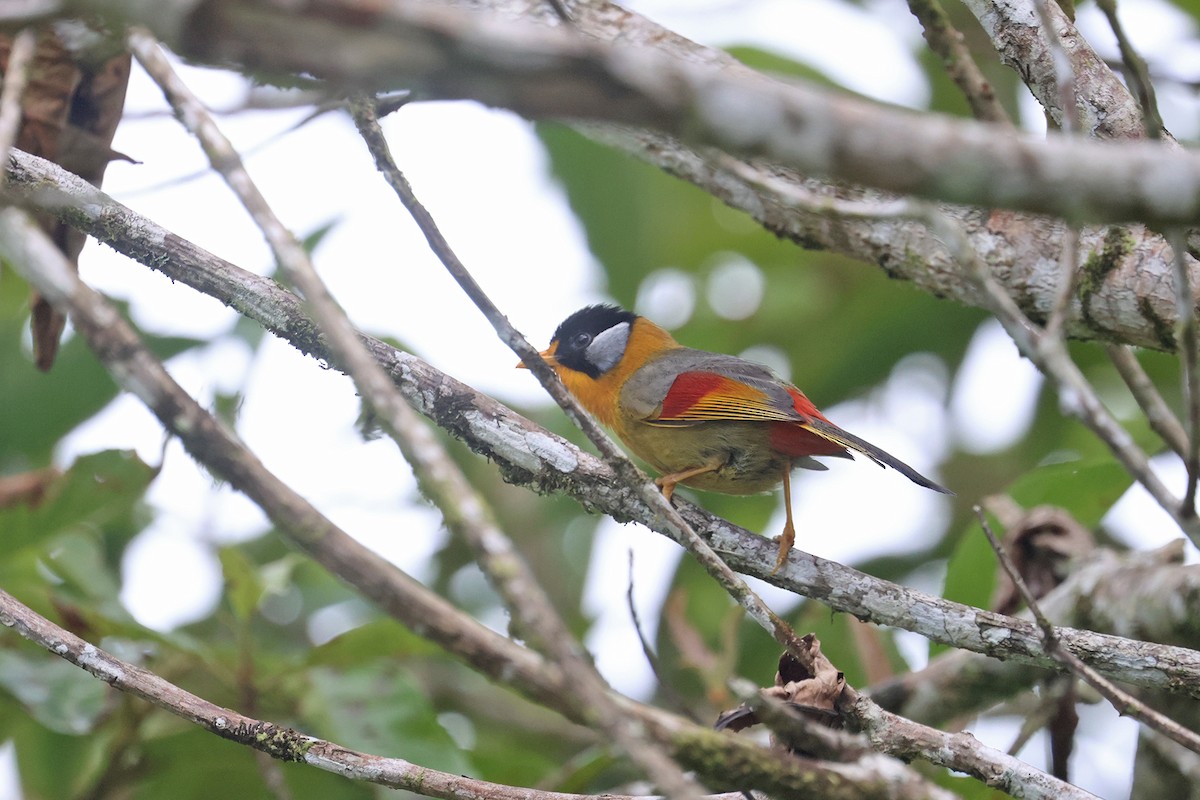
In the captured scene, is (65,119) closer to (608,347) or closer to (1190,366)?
(608,347)

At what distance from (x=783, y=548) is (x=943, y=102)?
151 inches

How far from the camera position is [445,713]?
5.33m

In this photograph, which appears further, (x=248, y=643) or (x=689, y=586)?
(x=689, y=586)

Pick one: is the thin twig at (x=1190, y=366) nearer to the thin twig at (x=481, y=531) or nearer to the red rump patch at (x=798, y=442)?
the thin twig at (x=481, y=531)

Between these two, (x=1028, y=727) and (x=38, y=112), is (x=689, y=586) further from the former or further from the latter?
(x=38, y=112)

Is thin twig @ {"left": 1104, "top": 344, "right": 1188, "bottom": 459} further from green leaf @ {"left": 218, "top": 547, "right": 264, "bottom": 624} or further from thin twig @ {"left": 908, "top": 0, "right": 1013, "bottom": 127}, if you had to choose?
green leaf @ {"left": 218, "top": 547, "right": 264, "bottom": 624}

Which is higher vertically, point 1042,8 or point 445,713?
point 1042,8

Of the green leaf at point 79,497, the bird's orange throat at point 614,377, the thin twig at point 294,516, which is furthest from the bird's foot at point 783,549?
the green leaf at point 79,497

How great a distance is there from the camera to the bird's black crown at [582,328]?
16.6ft

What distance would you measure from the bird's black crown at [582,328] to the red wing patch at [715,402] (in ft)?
2.73

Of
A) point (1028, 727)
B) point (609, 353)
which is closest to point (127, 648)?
point (609, 353)

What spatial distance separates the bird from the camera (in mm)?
3838

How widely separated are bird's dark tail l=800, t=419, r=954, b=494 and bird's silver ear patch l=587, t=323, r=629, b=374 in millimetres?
1302

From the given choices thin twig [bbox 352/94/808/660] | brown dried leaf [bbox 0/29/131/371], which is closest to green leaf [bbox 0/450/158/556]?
brown dried leaf [bbox 0/29/131/371]
